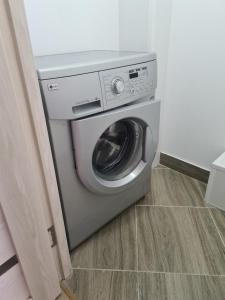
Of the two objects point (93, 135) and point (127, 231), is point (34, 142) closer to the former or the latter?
point (93, 135)

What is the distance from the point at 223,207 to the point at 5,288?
44.8 inches

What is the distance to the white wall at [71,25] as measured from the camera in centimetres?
108

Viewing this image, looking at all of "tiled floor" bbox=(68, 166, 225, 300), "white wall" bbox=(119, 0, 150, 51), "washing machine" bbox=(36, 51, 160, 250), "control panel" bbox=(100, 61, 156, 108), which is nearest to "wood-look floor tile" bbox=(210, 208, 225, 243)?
"tiled floor" bbox=(68, 166, 225, 300)

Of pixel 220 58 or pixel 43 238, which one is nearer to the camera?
pixel 43 238

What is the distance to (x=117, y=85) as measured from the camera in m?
0.85

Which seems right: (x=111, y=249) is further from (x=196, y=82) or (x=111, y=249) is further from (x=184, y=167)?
(x=196, y=82)

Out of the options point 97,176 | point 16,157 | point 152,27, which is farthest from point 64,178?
point 152,27

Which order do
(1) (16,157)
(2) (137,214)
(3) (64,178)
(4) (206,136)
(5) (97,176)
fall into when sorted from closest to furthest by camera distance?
(1) (16,157)
(3) (64,178)
(5) (97,176)
(2) (137,214)
(4) (206,136)

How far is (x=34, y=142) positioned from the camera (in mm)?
659

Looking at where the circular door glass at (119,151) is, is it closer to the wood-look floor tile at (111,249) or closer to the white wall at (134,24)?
the wood-look floor tile at (111,249)

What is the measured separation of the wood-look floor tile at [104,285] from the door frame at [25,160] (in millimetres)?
151

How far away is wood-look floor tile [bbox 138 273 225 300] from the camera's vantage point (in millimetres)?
902

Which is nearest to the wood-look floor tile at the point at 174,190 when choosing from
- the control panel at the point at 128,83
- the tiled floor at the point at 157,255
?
the tiled floor at the point at 157,255

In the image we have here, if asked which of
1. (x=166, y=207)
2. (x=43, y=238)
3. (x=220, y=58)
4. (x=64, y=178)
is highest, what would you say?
(x=220, y=58)
